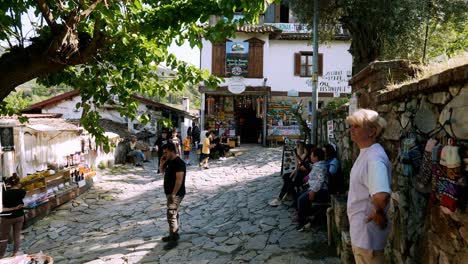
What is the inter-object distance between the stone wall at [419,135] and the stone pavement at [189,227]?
5.29 ft

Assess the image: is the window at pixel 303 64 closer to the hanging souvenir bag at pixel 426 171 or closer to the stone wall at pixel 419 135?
the stone wall at pixel 419 135

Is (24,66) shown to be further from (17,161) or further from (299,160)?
(17,161)

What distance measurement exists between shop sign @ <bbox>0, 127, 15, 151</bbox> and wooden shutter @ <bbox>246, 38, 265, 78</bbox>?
12.5 metres

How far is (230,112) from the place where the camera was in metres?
20.9

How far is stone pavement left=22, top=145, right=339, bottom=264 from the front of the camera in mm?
5863

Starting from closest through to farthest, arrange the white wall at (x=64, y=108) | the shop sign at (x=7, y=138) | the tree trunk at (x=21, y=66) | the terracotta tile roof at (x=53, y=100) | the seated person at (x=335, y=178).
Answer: the tree trunk at (x=21, y=66) < the seated person at (x=335, y=178) < the shop sign at (x=7, y=138) < the terracotta tile roof at (x=53, y=100) < the white wall at (x=64, y=108)

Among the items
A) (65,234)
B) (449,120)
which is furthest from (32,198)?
(449,120)

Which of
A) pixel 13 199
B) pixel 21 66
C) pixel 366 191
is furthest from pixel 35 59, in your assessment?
pixel 13 199

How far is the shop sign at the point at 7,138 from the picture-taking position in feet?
30.6

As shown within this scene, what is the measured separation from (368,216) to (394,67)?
7.09ft

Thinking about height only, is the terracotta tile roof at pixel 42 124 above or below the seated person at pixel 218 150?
above

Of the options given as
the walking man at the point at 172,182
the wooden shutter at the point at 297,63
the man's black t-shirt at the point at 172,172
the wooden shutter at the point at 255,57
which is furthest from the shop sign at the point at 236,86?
the man's black t-shirt at the point at 172,172

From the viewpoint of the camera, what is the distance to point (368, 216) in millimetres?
2793

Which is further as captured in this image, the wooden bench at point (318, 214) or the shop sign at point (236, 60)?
the shop sign at point (236, 60)
